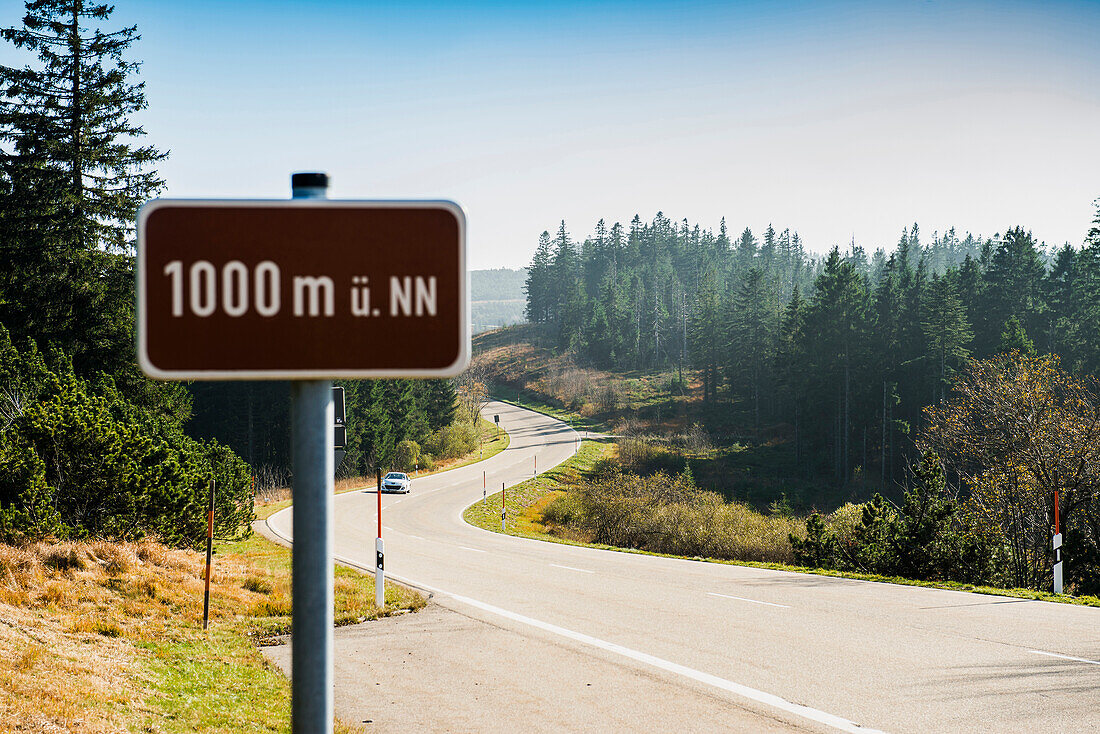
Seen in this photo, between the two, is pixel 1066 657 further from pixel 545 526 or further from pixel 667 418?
pixel 667 418

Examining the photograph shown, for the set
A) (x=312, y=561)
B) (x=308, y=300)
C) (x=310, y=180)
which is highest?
(x=310, y=180)

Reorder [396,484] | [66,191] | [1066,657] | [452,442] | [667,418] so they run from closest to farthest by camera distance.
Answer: [1066,657] < [66,191] < [396,484] < [452,442] < [667,418]

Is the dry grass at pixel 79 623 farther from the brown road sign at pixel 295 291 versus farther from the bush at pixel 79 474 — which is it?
the brown road sign at pixel 295 291

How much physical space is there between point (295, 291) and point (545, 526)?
3715cm

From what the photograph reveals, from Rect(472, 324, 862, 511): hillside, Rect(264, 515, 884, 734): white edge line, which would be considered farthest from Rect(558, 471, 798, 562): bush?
Rect(264, 515, 884, 734): white edge line

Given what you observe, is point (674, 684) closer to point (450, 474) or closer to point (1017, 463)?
point (1017, 463)

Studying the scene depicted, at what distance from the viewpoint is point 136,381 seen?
28.1 m

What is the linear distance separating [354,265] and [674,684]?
7636 mm

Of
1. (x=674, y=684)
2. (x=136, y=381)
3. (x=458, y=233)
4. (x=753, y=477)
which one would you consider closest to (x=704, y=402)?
(x=753, y=477)

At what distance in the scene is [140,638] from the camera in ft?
31.2

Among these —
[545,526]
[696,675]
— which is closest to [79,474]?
[696,675]

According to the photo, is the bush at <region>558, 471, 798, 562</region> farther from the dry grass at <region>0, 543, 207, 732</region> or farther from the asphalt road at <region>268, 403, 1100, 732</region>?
the dry grass at <region>0, 543, 207, 732</region>

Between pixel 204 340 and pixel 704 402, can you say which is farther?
pixel 704 402

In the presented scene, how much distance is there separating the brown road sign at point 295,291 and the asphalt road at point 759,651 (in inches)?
240
